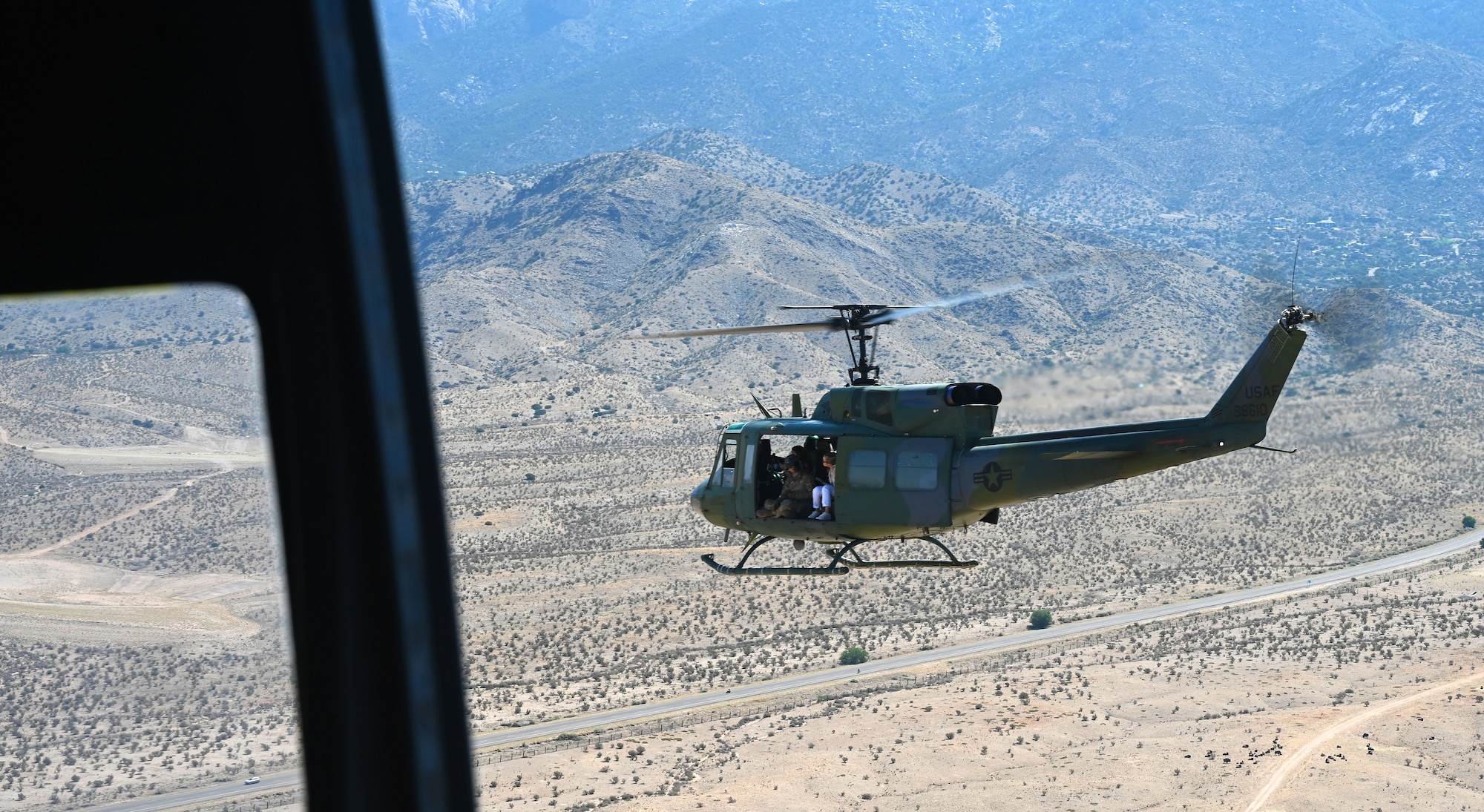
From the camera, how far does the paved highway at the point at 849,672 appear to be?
3725 cm

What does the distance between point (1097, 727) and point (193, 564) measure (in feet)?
142

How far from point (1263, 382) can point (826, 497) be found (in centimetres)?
624

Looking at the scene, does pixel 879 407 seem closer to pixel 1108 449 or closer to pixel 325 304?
pixel 1108 449

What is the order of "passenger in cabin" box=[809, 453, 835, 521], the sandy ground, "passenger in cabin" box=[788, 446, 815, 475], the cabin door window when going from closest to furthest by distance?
the cabin door window → "passenger in cabin" box=[809, 453, 835, 521] → "passenger in cabin" box=[788, 446, 815, 475] → the sandy ground

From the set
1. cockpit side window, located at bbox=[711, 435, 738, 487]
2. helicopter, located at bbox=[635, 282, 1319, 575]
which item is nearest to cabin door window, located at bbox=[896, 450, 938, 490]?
helicopter, located at bbox=[635, 282, 1319, 575]

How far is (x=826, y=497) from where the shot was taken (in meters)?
18.5

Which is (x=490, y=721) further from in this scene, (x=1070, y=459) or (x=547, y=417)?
(x=547, y=417)

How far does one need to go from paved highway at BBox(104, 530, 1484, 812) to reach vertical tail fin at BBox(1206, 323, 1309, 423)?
27.5m

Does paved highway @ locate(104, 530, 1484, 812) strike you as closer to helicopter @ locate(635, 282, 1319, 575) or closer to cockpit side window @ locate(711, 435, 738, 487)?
cockpit side window @ locate(711, 435, 738, 487)

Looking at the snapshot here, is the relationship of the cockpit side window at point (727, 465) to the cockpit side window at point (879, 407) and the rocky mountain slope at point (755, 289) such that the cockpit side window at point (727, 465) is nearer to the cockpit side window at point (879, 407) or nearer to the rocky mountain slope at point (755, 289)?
the cockpit side window at point (879, 407)

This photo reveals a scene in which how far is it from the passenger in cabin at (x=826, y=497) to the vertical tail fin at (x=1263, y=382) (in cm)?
528

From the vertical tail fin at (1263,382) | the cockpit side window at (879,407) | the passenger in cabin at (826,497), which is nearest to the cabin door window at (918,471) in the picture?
the cockpit side window at (879,407)

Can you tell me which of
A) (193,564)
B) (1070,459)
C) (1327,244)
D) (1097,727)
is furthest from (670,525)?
(1327,244)

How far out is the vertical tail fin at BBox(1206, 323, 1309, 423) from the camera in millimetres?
17703
